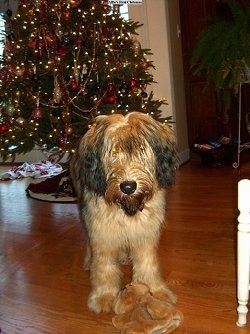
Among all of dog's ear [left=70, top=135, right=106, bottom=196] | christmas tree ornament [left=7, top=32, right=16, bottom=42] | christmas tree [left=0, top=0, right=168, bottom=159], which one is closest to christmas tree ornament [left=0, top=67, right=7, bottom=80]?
christmas tree [left=0, top=0, right=168, bottom=159]

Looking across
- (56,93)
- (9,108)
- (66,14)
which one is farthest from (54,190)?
(66,14)

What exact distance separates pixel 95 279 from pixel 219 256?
0.77m

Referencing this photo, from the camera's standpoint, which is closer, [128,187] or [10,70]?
[128,187]

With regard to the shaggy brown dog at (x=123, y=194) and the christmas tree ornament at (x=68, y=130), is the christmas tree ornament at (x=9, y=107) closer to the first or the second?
the christmas tree ornament at (x=68, y=130)

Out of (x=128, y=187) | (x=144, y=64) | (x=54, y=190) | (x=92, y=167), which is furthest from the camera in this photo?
(x=54, y=190)

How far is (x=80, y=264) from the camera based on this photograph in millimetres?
2123

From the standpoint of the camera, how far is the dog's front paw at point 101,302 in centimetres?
161

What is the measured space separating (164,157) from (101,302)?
694mm

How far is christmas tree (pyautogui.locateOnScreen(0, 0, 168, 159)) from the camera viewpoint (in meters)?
3.06

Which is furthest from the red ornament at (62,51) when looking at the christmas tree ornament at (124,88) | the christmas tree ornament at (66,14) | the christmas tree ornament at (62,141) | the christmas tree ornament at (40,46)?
the christmas tree ornament at (62,141)

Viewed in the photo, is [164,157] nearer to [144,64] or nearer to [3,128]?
[3,128]

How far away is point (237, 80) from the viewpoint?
8.50 feet

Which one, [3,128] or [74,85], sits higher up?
[74,85]

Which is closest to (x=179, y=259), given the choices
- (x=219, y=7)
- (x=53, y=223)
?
(x=53, y=223)
